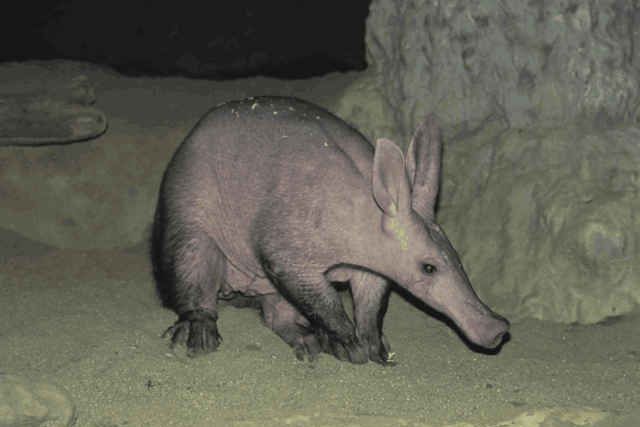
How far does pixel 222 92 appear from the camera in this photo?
24.8 ft

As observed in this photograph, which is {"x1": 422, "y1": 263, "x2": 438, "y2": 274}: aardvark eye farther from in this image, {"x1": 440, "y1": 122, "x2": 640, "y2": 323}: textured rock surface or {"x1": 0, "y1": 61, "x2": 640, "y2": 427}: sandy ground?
{"x1": 440, "y1": 122, "x2": 640, "y2": 323}: textured rock surface

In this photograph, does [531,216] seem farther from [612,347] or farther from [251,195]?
[251,195]

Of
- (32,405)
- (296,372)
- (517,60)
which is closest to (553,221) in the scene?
(517,60)

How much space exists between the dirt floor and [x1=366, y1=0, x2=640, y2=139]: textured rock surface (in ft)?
4.33

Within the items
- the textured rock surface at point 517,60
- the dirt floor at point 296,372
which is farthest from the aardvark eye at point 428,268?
the textured rock surface at point 517,60

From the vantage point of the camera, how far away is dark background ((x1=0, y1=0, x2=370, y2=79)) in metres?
7.75

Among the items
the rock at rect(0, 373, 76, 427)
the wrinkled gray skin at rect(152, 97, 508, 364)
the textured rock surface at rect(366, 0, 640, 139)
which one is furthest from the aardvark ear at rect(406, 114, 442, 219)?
the rock at rect(0, 373, 76, 427)

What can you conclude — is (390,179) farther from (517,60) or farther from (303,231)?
(517,60)

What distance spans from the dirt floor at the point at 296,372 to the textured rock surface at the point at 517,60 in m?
1.32

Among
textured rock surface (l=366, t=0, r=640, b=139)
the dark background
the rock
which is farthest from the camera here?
the dark background

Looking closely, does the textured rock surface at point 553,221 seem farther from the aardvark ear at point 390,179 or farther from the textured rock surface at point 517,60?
the aardvark ear at point 390,179

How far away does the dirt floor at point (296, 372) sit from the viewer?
167 inches

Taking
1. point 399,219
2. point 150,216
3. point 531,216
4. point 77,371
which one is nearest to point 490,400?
point 399,219

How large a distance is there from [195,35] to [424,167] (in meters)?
3.59
